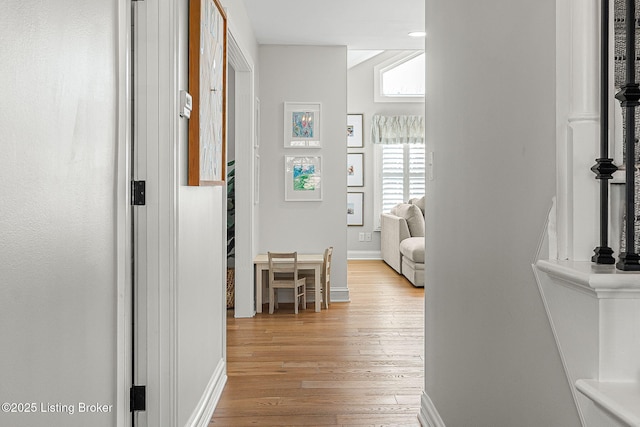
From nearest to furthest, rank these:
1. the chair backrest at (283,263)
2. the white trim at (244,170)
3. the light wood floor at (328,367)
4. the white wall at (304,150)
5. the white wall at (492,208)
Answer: the white wall at (492,208)
the light wood floor at (328,367)
the white trim at (244,170)
the chair backrest at (283,263)
the white wall at (304,150)

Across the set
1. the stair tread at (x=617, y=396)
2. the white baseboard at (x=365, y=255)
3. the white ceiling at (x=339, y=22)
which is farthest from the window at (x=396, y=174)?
the stair tread at (x=617, y=396)

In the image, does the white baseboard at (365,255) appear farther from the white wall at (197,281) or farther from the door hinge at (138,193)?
Result: the door hinge at (138,193)

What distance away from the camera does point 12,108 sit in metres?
1.12

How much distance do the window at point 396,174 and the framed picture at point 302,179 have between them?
151 inches

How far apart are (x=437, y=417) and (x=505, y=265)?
122cm

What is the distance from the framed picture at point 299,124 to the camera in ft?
19.3

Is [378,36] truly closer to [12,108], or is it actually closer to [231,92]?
[231,92]

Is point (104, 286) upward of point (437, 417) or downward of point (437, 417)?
upward

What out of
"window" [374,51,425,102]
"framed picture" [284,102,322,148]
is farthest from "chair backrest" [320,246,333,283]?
"window" [374,51,425,102]

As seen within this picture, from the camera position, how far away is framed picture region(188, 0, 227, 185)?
8.27 ft

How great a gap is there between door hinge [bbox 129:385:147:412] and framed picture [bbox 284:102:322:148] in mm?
3882

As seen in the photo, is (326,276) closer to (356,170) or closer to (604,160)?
(356,170)

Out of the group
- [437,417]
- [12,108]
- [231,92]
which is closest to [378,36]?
[231,92]

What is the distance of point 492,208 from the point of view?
1752 millimetres
